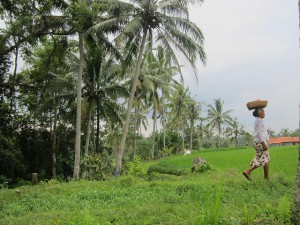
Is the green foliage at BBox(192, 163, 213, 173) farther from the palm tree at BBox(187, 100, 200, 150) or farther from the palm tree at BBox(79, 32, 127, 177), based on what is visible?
the palm tree at BBox(187, 100, 200, 150)

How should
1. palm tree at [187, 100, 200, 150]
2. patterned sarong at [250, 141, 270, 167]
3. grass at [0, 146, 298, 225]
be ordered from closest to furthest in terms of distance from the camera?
grass at [0, 146, 298, 225], patterned sarong at [250, 141, 270, 167], palm tree at [187, 100, 200, 150]

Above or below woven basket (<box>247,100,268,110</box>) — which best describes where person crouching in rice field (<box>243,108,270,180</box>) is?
below

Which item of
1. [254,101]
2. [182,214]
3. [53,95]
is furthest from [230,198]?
[53,95]

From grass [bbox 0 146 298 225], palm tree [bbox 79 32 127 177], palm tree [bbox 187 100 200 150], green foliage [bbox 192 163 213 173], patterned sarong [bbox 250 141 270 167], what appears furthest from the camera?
palm tree [bbox 187 100 200 150]

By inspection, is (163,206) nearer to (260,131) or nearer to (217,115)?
(260,131)

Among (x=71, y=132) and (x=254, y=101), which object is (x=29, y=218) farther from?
(x=71, y=132)

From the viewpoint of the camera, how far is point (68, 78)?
2234cm

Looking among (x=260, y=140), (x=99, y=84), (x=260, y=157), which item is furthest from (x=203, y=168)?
(x=99, y=84)

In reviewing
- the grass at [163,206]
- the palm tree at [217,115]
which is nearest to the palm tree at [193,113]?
the palm tree at [217,115]

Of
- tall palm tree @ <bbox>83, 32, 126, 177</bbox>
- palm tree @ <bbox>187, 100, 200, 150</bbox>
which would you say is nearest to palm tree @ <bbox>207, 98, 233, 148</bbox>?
palm tree @ <bbox>187, 100, 200, 150</bbox>

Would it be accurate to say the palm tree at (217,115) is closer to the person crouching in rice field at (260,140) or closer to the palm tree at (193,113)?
the palm tree at (193,113)

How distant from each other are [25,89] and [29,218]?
53.2 ft

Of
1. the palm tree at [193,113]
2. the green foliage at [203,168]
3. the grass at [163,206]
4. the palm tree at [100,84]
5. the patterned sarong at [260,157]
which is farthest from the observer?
the palm tree at [193,113]

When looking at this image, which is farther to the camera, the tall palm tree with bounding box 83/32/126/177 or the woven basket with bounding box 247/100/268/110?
the tall palm tree with bounding box 83/32/126/177
